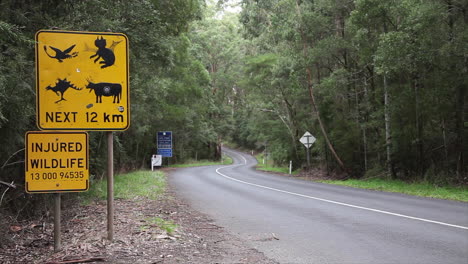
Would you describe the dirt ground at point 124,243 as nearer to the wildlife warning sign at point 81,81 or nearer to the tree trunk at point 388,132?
the wildlife warning sign at point 81,81

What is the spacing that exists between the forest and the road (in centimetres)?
456

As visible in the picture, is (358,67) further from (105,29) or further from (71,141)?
(71,141)

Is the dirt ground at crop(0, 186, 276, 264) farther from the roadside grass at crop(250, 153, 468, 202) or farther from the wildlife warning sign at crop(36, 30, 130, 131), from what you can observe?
the roadside grass at crop(250, 153, 468, 202)

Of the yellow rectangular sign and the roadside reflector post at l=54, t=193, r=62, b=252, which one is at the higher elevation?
the yellow rectangular sign

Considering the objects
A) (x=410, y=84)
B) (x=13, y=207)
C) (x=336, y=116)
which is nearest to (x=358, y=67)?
(x=336, y=116)

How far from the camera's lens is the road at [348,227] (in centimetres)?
633

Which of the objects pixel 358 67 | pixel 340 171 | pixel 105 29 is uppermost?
pixel 358 67

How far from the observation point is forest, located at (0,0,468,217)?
727 cm

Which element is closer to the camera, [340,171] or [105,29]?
[105,29]

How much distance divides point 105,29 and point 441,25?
13.5 metres

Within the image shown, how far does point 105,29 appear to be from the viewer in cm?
908

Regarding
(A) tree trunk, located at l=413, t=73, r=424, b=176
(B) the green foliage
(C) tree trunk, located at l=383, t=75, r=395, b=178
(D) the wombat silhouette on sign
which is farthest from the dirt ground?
(C) tree trunk, located at l=383, t=75, r=395, b=178

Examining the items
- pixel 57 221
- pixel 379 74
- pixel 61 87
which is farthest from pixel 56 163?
pixel 379 74

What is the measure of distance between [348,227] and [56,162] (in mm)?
5871
